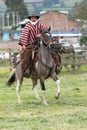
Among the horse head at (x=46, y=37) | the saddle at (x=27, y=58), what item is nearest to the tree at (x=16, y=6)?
the saddle at (x=27, y=58)

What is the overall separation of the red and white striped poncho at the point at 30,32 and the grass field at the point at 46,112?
5.01 ft

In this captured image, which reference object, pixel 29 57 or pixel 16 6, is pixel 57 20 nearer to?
pixel 16 6

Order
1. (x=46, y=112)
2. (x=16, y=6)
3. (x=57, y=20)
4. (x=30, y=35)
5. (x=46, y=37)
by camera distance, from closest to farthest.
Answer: (x=46, y=112) → (x=46, y=37) → (x=30, y=35) → (x=16, y=6) → (x=57, y=20)

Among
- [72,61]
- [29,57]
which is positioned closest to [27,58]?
[29,57]

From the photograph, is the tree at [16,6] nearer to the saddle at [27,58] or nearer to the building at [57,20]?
the building at [57,20]

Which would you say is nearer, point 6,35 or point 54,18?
point 6,35

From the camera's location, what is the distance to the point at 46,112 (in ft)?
38.7

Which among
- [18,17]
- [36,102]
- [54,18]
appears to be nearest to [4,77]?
[36,102]

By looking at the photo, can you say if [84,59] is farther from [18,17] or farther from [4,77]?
[18,17]

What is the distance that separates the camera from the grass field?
32.0 ft

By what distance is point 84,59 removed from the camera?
2777cm

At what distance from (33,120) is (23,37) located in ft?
12.7

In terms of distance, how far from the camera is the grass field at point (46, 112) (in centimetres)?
975

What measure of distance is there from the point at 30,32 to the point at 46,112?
2774mm
